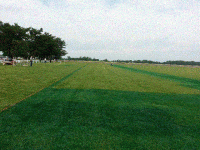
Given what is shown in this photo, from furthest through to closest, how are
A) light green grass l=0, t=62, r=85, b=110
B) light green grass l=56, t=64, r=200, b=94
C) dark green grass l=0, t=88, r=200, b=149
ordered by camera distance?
light green grass l=56, t=64, r=200, b=94, light green grass l=0, t=62, r=85, b=110, dark green grass l=0, t=88, r=200, b=149

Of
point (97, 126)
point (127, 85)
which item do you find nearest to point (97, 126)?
point (97, 126)

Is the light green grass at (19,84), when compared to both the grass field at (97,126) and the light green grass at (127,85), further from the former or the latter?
the light green grass at (127,85)

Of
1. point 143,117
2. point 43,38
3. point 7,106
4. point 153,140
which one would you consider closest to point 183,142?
point 153,140

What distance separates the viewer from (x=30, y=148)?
2084 mm

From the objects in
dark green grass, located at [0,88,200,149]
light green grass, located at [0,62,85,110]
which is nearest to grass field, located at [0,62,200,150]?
dark green grass, located at [0,88,200,149]

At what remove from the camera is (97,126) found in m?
2.86

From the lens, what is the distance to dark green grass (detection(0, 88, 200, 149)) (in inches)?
88.1

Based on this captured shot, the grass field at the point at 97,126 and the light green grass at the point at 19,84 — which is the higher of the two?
the light green grass at the point at 19,84

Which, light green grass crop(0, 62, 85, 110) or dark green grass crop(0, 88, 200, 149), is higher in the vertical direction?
light green grass crop(0, 62, 85, 110)

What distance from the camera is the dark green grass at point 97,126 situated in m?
2.24

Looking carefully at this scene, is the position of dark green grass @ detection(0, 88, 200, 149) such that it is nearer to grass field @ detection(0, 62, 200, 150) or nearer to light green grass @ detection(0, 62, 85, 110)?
grass field @ detection(0, 62, 200, 150)

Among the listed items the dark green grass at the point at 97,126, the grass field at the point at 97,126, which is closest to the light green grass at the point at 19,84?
the grass field at the point at 97,126

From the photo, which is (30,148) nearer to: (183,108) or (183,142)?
(183,142)

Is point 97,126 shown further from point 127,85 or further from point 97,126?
point 127,85
